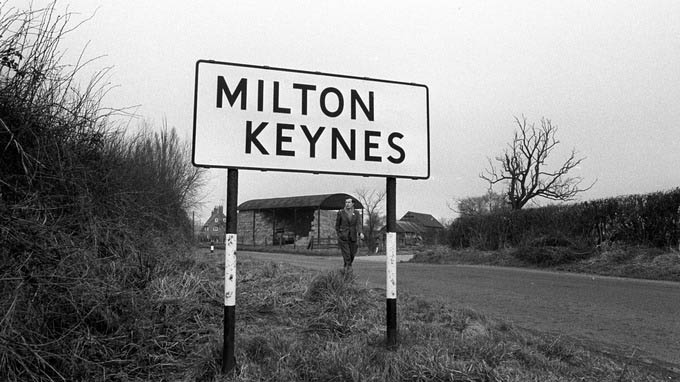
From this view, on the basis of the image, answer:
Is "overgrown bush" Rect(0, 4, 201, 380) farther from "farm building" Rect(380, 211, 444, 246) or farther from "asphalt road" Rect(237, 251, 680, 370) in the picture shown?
"farm building" Rect(380, 211, 444, 246)

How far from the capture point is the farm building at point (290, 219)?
38719mm

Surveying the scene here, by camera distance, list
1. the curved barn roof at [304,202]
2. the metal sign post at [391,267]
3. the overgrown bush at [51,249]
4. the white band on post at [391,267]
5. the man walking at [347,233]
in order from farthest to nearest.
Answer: the curved barn roof at [304,202], the man walking at [347,233], the white band on post at [391,267], the metal sign post at [391,267], the overgrown bush at [51,249]

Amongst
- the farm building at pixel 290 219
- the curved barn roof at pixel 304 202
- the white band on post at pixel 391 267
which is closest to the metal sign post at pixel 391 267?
the white band on post at pixel 391 267

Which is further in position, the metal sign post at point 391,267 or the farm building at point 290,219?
the farm building at point 290,219

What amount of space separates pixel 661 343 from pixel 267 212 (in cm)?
3901

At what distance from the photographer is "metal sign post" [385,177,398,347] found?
3.79 metres

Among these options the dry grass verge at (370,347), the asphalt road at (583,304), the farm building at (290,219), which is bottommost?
the asphalt road at (583,304)

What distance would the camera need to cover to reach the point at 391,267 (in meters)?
3.96

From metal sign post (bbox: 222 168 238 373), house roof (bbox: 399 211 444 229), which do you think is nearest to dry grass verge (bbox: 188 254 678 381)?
metal sign post (bbox: 222 168 238 373)

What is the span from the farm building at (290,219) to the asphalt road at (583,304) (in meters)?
26.8

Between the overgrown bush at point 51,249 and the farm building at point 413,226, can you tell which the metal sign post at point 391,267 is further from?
the farm building at point 413,226

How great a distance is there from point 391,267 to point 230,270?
1270mm

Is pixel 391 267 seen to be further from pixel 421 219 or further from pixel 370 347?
pixel 421 219

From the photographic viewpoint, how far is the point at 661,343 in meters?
5.06
